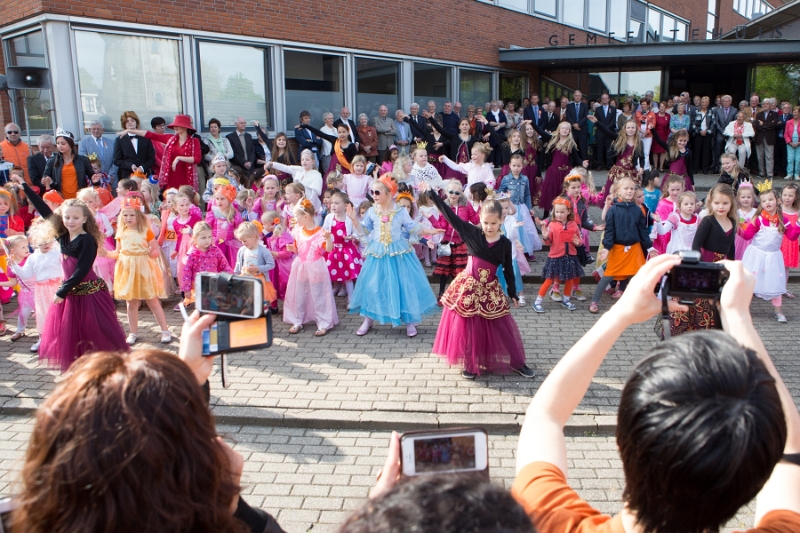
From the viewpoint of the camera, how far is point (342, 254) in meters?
8.28

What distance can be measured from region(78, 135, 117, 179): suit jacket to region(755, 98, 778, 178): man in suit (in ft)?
46.5

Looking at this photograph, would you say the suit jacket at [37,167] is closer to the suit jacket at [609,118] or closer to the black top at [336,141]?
the black top at [336,141]

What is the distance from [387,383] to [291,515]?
2101mm

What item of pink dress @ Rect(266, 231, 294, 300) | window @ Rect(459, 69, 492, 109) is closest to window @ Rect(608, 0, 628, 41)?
window @ Rect(459, 69, 492, 109)

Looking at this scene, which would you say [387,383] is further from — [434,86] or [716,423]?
[434,86]

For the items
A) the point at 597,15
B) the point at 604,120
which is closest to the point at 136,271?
the point at 604,120

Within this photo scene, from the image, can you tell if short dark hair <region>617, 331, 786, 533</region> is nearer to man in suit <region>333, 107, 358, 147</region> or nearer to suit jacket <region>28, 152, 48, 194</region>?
suit jacket <region>28, 152, 48, 194</region>

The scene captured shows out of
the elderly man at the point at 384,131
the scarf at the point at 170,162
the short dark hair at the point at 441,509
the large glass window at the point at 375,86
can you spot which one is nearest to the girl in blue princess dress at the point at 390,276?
the scarf at the point at 170,162

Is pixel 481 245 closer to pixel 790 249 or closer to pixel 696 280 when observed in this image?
pixel 696 280

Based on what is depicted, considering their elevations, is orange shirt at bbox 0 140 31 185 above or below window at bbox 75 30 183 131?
below

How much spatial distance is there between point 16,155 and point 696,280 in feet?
38.6

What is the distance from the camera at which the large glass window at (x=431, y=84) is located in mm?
17020

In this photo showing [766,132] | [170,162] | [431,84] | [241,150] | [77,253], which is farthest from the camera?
[431,84]

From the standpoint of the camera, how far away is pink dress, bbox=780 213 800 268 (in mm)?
8164
